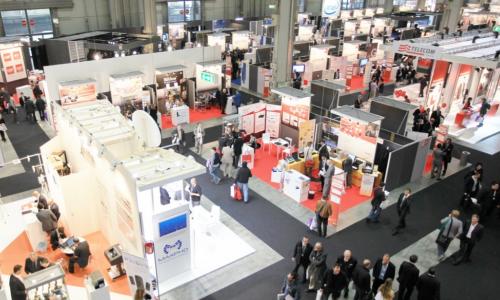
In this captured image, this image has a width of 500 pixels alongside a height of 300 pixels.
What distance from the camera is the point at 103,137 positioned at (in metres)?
8.92

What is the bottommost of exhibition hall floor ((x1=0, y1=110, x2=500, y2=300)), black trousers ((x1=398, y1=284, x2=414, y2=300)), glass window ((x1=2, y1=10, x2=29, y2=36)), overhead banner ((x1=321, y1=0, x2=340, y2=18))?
exhibition hall floor ((x1=0, y1=110, x2=500, y2=300))

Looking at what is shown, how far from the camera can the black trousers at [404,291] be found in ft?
24.7

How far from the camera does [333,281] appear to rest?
718 cm

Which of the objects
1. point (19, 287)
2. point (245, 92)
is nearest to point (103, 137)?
point (19, 287)

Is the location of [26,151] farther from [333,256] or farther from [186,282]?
[333,256]

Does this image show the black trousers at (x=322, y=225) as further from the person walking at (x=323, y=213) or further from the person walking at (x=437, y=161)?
the person walking at (x=437, y=161)

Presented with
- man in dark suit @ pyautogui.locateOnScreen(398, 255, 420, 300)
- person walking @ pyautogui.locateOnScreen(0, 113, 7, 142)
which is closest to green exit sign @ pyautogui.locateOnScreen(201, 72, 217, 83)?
person walking @ pyautogui.locateOnScreen(0, 113, 7, 142)

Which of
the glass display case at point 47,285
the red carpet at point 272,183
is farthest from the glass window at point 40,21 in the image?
the glass display case at point 47,285

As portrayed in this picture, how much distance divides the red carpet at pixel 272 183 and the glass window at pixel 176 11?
65.7 ft

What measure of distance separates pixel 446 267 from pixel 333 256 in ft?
7.84

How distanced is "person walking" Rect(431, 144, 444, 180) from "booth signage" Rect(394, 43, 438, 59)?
16.0 feet

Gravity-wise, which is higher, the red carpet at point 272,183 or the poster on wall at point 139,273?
the poster on wall at point 139,273

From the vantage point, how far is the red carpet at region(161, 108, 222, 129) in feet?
55.7

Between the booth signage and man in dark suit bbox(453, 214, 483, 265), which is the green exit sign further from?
man in dark suit bbox(453, 214, 483, 265)
